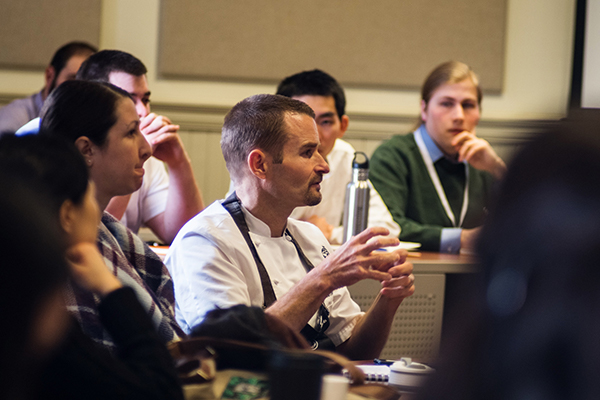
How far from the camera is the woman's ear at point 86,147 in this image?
4.91 ft

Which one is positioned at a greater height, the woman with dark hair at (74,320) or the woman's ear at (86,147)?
the woman's ear at (86,147)

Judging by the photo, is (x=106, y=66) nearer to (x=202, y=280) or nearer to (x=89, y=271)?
(x=202, y=280)

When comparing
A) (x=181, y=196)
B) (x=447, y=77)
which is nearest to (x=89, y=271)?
(x=181, y=196)

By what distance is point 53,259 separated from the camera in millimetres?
625

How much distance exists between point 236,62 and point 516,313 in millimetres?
3619

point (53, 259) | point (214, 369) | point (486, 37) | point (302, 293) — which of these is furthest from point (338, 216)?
point (53, 259)

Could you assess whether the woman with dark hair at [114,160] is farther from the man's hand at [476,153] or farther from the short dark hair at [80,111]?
the man's hand at [476,153]

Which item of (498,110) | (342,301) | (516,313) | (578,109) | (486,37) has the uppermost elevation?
(486,37)

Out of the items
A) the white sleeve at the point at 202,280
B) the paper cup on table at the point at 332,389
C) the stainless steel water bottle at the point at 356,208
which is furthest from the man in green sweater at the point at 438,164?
the paper cup on table at the point at 332,389

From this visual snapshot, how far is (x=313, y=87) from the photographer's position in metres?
2.96

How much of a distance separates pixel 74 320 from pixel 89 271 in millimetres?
70

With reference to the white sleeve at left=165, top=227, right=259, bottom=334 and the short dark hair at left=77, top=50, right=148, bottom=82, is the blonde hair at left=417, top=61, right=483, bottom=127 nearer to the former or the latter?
the short dark hair at left=77, top=50, right=148, bottom=82

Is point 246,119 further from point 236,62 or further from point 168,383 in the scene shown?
point 236,62

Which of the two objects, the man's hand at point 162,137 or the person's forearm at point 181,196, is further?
the person's forearm at point 181,196
